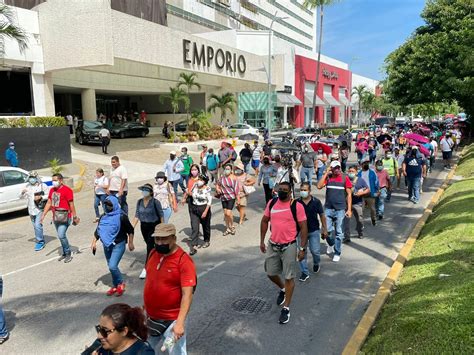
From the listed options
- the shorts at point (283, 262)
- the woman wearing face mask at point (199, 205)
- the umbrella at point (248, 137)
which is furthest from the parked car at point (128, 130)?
the shorts at point (283, 262)

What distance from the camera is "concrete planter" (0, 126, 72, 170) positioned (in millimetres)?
17281

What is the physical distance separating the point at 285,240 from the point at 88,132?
2428 cm

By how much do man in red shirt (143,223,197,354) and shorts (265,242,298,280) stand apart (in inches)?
77.1

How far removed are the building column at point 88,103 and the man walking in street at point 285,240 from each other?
28740mm

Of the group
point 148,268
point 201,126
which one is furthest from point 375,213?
point 201,126

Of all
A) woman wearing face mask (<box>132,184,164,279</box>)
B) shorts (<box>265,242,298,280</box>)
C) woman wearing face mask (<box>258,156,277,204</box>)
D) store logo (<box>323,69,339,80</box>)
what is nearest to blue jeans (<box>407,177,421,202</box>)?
woman wearing face mask (<box>258,156,277,204</box>)

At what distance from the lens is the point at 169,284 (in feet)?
12.0

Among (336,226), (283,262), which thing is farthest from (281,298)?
(336,226)

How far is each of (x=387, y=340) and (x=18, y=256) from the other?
7210 millimetres

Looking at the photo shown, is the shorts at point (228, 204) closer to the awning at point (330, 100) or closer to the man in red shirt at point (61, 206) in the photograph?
the man in red shirt at point (61, 206)

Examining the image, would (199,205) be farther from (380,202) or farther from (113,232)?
(380,202)

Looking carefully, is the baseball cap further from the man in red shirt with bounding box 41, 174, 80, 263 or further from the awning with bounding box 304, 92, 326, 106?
the awning with bounding box 304, 92, 326, 106

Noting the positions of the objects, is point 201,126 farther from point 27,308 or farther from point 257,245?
point 27,308

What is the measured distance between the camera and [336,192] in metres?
7.43
